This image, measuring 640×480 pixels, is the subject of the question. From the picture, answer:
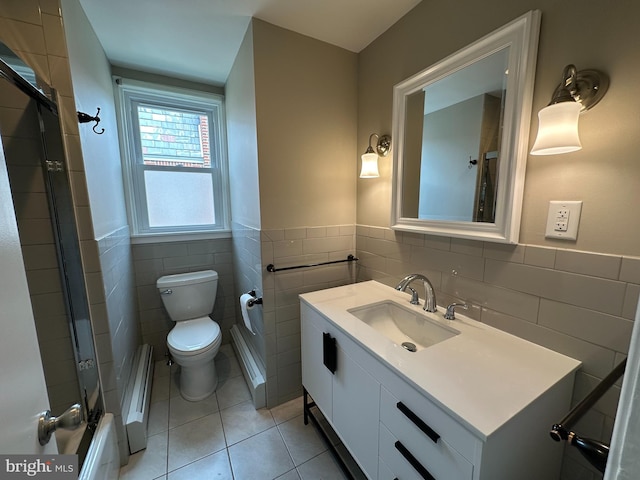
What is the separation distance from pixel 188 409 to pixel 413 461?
1.56 m

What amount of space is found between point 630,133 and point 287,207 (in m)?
1.40

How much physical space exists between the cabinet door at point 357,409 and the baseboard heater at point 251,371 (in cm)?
64

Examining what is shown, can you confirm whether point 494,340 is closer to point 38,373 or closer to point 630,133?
point 630,133

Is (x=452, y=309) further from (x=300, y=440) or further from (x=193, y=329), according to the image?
(x=193, y=329)

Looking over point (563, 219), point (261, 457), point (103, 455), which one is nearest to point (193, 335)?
point (103, 455)

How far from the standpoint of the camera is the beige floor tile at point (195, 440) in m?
1.42

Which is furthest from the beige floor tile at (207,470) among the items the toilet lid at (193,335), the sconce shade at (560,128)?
the sconce shade at (560,128)

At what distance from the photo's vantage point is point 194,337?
1.87 m

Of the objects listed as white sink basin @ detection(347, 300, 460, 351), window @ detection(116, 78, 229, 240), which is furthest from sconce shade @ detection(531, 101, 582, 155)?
window @ detection(116, 78, 229, 240)

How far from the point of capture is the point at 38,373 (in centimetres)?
60

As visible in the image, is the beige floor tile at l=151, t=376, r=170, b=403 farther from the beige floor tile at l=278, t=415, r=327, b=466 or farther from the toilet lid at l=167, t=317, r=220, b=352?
the beige floor tile at l=278, t=415, r=327, b=466

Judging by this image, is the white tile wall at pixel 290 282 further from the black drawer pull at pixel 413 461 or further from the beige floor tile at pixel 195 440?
the black drawer pull at pixel 413 461

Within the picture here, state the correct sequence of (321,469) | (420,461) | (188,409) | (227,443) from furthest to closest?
(188,409)
(227,443)
(321,469)
(420,461)

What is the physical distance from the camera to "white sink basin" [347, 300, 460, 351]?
1.25 metres
